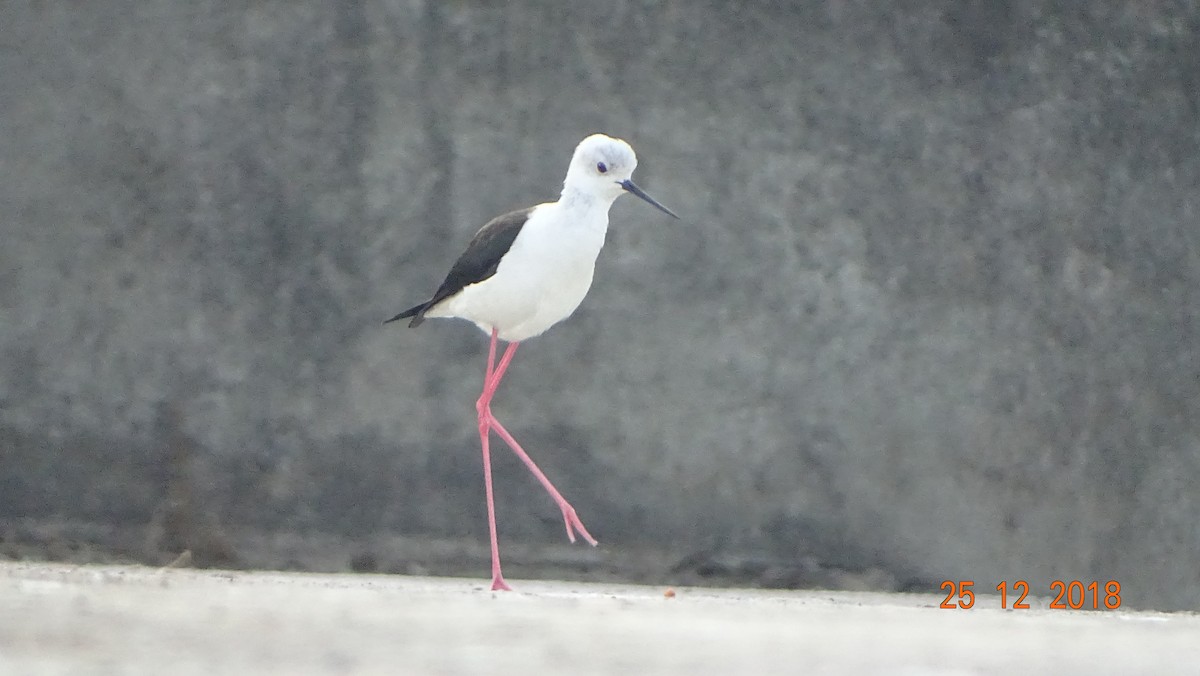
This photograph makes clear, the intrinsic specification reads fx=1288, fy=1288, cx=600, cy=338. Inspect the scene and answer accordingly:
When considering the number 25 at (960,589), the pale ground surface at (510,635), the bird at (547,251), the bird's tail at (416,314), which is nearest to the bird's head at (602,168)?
the bird at (547,251)

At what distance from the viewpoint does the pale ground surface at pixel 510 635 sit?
1.49 m

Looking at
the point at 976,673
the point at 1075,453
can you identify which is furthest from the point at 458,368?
the point at 976,673

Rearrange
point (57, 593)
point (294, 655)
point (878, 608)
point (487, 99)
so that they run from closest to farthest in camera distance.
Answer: point (294, 655) → point (57, 593) → point (878, 608) → point (487, 99)

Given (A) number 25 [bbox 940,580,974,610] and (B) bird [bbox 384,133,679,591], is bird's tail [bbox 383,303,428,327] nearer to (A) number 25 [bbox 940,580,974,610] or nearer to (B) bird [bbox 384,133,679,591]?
(B) bird [bbox 384,133,679,591]

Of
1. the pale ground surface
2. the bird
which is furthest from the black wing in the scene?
the pale ground surface

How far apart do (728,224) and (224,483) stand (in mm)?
1264

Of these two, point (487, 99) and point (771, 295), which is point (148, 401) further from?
point (771, 295)

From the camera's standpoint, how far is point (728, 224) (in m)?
2.87

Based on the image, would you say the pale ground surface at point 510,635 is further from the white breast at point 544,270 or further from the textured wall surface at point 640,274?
the textured wall surface at point 640,274

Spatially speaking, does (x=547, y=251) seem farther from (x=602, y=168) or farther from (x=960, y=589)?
(x=960, y=589)

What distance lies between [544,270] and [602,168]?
213 mm

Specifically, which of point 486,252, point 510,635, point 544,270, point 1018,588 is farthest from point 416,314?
point 1018,588

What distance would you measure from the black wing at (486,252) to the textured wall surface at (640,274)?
15.8 inches

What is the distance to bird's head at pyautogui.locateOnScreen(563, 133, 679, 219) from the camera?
7.61 feet
